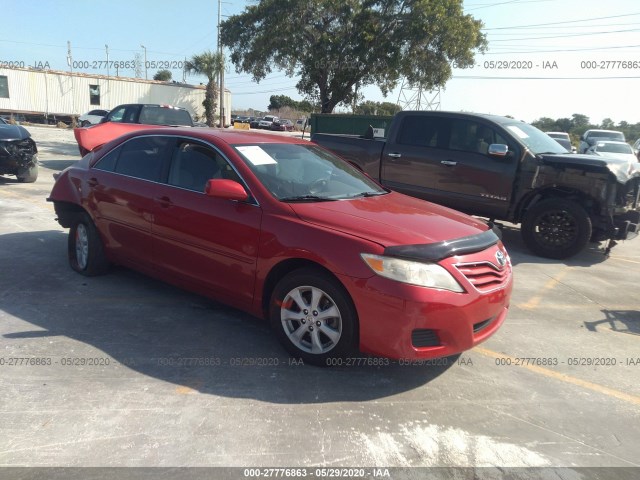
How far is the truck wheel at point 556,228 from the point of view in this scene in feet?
22.4

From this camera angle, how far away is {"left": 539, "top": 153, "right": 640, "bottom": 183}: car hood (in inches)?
261

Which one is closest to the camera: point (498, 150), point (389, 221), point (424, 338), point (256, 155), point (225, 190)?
point (424, 338)

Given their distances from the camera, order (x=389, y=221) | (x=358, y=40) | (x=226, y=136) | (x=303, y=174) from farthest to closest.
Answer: (x=358, y=40) < (x=226, y=136) < (x=303, y=174) < (x=389, y=221)

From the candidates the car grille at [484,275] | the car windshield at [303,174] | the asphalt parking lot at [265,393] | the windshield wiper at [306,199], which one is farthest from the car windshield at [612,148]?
the windshield wiper at [306,199]

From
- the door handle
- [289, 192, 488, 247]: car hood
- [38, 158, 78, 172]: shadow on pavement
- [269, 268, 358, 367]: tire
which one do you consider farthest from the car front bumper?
[38, 158, 78, 172]: shadow on pavement

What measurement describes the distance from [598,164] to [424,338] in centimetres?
492

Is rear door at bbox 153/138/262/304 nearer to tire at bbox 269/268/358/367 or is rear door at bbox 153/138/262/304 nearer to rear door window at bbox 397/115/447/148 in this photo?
tire at bbox 269/268/358/367

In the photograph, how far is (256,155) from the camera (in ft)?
13.5

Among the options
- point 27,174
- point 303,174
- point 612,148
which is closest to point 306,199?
point 303,174

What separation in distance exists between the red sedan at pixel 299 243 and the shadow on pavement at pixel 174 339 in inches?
9.8

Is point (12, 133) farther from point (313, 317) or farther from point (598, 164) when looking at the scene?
point (598, 164)

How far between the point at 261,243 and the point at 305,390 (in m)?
1.08

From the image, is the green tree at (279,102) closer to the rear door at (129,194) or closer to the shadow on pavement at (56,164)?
the shadow on pavement at (56,164)

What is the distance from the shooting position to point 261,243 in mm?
3633
